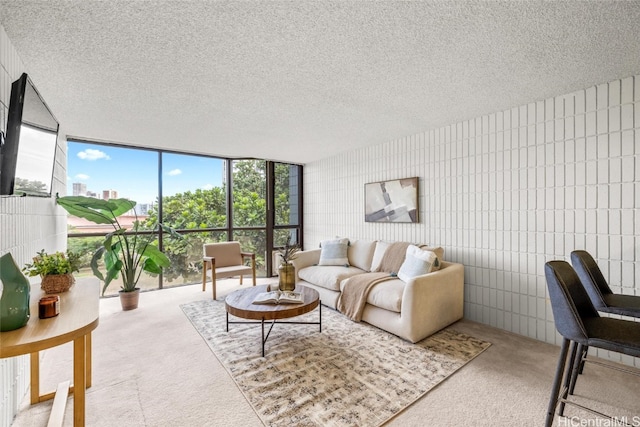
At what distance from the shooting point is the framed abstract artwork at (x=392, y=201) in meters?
3.87

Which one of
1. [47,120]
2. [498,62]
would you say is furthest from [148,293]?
[498,62]

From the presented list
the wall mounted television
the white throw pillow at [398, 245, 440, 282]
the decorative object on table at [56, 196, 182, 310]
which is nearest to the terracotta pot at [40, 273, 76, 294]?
the wall mounted television

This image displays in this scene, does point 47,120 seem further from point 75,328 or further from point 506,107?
point 506,107

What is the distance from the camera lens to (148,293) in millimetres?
4516

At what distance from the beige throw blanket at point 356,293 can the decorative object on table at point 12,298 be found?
8.65 feet

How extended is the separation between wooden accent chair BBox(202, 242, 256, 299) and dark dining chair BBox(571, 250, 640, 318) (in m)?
3.78

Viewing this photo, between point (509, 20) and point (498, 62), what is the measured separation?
0.49m

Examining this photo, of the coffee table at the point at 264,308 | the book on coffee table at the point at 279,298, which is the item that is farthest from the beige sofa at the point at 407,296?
the book on coffee table at the point at 279,298

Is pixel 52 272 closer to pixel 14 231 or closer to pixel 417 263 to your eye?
pixel 14 231

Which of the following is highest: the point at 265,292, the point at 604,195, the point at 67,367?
the point at 604,195

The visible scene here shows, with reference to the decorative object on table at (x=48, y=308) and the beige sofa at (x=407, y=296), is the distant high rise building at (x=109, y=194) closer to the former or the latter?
the beige sofa at (x=407, y=296)

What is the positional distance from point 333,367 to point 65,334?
69.1 inches

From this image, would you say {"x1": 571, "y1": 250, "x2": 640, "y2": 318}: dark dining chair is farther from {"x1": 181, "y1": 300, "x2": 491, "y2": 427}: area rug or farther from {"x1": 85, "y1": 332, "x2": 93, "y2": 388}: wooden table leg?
{"x1": 85, "y1": 332, "x2": 93, "y2": 388}: wooden table leg

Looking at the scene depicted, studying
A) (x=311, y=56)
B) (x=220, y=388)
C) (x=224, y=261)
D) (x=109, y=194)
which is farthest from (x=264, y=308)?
(x=109, y=194)
